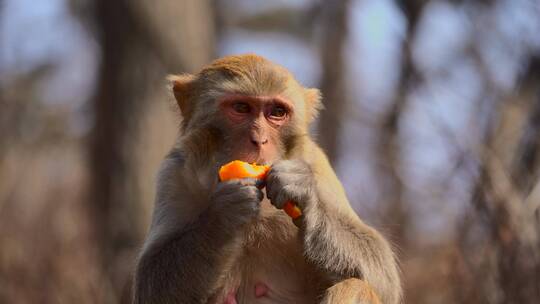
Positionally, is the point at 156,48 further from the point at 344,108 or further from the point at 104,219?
the point at 344,108

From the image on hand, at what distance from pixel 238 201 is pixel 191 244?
442 millimetres

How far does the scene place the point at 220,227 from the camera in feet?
18.1

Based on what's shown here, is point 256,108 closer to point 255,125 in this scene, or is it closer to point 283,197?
point 255,125

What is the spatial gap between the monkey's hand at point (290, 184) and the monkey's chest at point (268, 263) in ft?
1.19

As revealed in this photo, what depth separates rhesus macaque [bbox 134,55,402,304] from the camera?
18.1 feet

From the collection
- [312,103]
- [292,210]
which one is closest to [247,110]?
[292,210]

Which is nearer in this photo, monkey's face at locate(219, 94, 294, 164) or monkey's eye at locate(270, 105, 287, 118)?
monkey's face at locate(219, 94, 294, 164)

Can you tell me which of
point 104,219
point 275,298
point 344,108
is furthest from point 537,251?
point 344,108

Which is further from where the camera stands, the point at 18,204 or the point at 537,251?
the point at 18,204

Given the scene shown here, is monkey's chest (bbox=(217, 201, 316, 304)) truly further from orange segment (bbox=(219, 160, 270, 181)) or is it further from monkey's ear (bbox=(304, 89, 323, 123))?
monkey's ear (bbox=(304, 89, 323, 123))

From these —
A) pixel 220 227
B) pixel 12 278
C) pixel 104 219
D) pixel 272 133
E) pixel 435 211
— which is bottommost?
pixel 12 278

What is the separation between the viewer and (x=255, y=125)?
18.4ft

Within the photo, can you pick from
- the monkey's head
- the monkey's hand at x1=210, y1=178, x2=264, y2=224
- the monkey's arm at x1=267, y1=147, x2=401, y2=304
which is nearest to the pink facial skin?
the monkey's head

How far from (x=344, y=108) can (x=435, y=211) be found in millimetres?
9168
